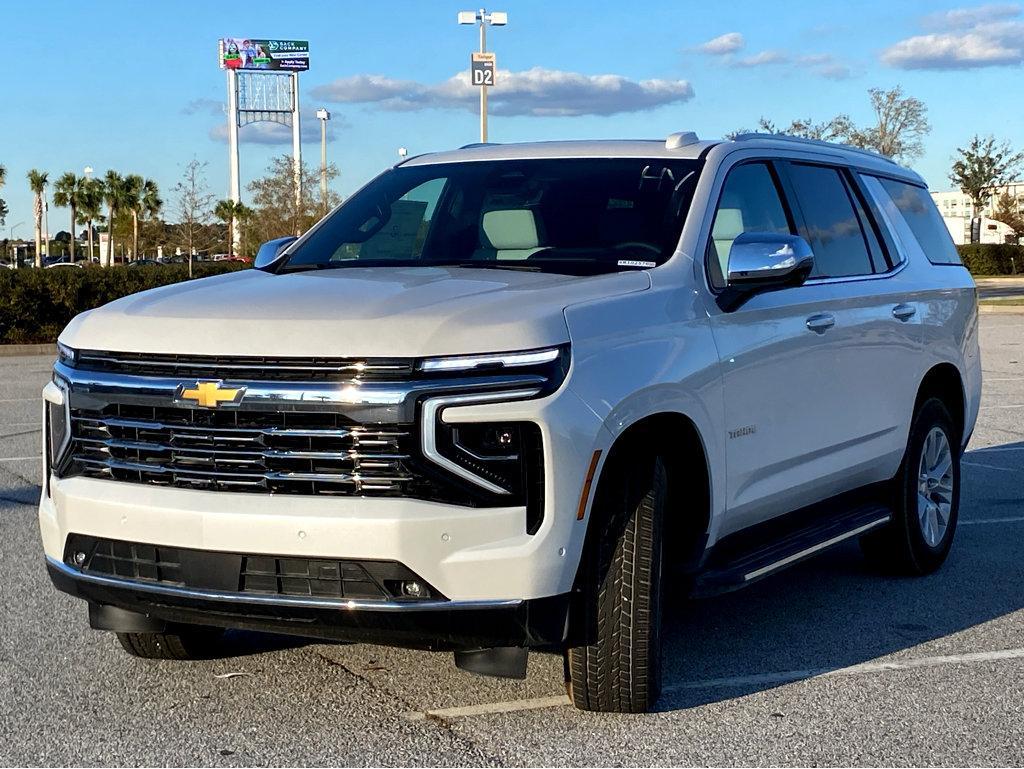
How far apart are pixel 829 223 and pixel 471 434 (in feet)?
9.64

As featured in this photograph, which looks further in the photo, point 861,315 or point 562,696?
point 861,315

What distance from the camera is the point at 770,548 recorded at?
5406 millimetres

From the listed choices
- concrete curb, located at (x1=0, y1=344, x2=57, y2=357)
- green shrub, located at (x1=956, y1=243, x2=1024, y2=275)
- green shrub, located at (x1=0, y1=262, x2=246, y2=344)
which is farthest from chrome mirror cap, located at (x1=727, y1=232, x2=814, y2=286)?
green shrub, located at (x1=956, y1=243, x2=1024, y2=275)

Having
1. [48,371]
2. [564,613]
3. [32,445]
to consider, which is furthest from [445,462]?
[48,371]

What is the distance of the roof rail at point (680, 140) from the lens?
5.80 meters

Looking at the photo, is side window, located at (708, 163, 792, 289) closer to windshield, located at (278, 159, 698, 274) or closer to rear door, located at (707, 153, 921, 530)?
rear door, located at (707, 153, 921, 530)

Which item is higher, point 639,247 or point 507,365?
point 639,247

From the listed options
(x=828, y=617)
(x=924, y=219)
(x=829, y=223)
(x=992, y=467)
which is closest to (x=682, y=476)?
(x=828, y=617)

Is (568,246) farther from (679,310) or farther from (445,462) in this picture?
(445,462)

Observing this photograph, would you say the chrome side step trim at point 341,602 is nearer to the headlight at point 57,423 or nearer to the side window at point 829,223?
the headlight at point 57,423

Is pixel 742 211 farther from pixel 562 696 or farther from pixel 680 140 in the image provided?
pixel 562 696

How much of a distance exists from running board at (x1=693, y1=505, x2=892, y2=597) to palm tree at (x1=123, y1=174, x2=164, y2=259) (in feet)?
317

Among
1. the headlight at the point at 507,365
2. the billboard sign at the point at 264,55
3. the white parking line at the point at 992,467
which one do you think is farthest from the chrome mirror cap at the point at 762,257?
the billboard sign at the point at 264,55

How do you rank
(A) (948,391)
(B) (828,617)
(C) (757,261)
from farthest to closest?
(A) (948,391)
(B) (828,617)
(C) (757,261)
